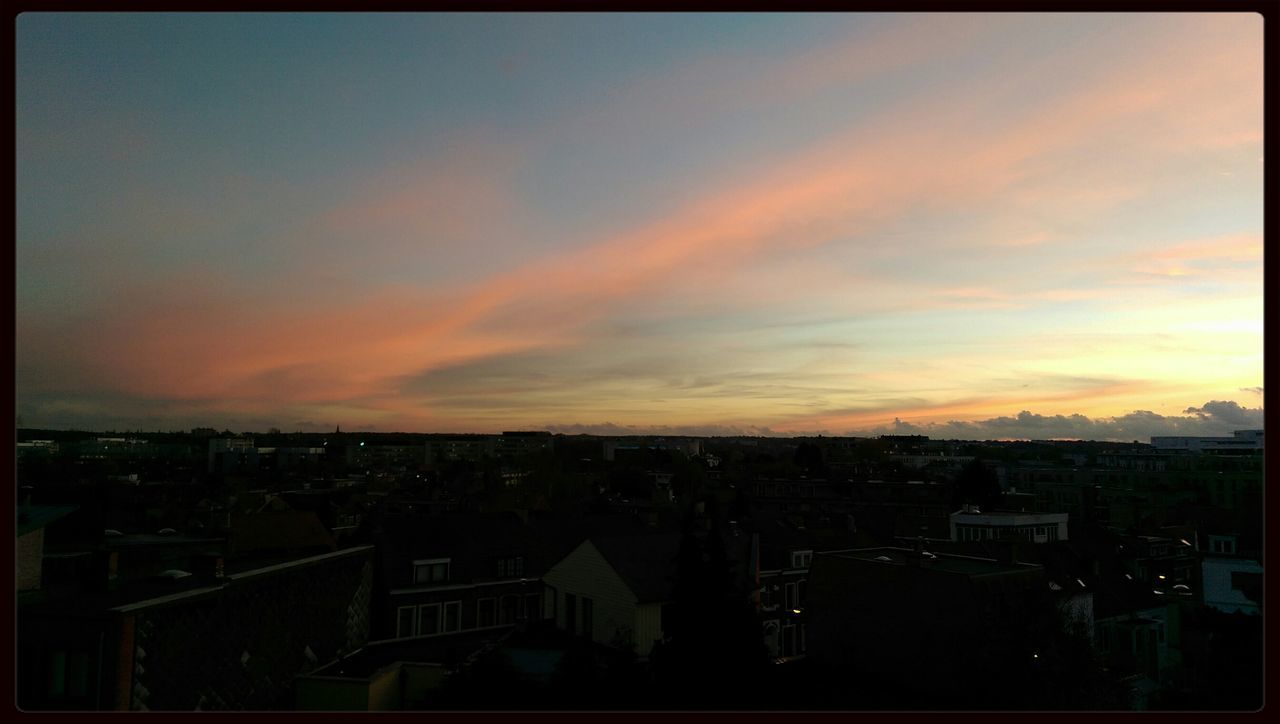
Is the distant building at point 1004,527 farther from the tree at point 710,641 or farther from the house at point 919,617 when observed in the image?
the tree at point 710,641

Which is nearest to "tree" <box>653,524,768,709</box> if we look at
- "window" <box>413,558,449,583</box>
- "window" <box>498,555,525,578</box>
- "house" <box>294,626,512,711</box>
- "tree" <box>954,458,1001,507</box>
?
"house" <box>294,626,512,711</box>

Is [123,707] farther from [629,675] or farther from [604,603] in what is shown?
[604,603]

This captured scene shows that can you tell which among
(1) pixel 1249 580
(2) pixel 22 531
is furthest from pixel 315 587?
(1) pixel 1249 580

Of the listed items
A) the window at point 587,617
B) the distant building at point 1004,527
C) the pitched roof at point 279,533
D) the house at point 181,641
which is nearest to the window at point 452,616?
the window at point 587,617

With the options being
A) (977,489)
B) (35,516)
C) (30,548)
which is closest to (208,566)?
(35,516)

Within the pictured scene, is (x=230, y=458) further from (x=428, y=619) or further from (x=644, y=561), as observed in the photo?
(x=644, y=561)

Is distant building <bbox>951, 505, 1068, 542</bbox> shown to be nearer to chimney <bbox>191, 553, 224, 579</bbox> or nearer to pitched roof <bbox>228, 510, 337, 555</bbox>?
pitched roof <bbox>228, 510, 337, 555</bbox>
